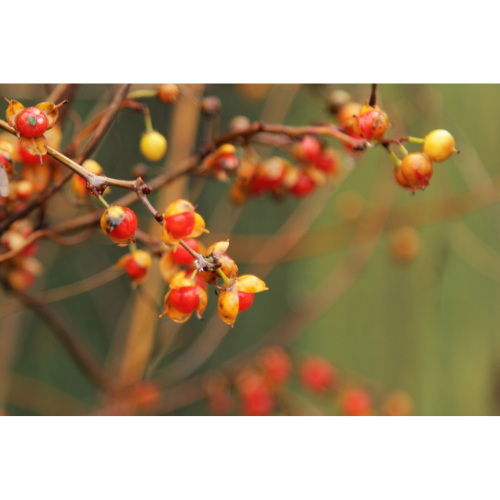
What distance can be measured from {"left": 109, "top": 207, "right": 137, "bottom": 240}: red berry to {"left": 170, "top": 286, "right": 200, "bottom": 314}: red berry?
49mm

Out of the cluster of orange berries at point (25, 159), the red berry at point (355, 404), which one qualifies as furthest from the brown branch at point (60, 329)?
the red berry at point (355, 404)

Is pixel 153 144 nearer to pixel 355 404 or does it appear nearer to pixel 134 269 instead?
pixel 134 269

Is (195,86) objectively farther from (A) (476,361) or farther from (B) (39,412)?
(A) (476,361)

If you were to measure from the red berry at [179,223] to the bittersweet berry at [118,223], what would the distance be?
0.08ft

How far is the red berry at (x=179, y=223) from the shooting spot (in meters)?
0.25

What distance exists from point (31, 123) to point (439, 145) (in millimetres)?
255

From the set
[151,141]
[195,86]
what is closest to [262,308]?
[195,86]

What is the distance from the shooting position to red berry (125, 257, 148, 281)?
33cm

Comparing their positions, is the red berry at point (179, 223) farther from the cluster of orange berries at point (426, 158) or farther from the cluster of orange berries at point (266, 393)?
the cluster of orange berries at point (266, 393)

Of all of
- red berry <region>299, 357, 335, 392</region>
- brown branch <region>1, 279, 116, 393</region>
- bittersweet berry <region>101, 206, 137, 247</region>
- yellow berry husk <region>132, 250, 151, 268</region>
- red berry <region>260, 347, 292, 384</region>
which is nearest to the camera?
bittersweet berry <region>101, 206, 137, 247</region>

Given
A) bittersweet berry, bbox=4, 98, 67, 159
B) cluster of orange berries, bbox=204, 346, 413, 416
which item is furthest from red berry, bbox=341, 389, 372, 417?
bittersweet berry, bbox=4, 98, 67, 159

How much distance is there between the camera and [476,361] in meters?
1.11

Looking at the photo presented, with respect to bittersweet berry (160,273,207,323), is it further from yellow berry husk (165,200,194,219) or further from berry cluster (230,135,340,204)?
berry cluster (230,135,340,204)

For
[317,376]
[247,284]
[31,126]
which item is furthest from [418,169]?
[317,376]
